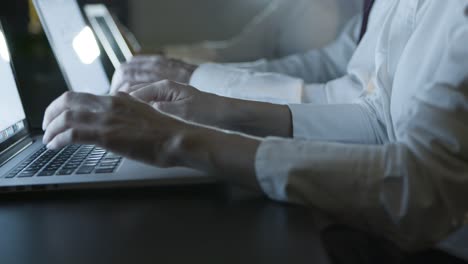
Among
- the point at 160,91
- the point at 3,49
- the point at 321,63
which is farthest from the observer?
the point at 321,63

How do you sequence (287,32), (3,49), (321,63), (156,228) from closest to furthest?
(156,228) < (3,49) < (321,63) < (287,32)

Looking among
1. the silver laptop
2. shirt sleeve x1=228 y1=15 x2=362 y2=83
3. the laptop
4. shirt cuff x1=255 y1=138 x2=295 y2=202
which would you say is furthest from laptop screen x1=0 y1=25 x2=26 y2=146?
shirt sleeve x1=228 y1=15 x2=362 y2=83

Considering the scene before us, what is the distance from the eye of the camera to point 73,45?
107 cm

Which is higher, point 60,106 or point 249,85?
point 60,106

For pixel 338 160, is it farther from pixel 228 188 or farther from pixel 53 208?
pixel 53 208

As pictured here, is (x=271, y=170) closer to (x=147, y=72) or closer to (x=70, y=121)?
(x=70, y=121)

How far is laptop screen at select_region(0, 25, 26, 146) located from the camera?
72 cm

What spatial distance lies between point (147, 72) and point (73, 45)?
0.79 ft

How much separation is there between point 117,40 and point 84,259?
88 centimetres

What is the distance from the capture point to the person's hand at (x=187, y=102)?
68cm

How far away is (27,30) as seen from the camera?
0.94 meters

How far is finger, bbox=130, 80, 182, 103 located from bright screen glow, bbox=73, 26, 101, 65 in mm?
486

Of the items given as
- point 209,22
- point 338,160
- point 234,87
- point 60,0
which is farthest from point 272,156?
point 209,22

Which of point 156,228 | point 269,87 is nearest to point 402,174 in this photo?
point 156,228
